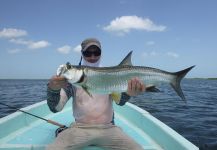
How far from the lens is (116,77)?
4.30m

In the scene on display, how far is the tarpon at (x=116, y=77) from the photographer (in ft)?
13.6

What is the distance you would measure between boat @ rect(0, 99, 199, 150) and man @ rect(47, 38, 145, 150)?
348 millimetres

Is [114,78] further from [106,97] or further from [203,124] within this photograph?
[203,124]

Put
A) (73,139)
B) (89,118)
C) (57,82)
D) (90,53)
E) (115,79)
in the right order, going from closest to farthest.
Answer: (115,79)
(57,82)
(73,139)
(89,118)
(90,53)

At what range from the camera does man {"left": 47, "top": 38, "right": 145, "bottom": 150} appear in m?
4.85

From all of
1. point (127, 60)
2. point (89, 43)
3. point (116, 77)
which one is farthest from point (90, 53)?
point (116, 77)

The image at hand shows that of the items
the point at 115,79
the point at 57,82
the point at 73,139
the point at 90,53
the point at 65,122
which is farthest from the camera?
the point at 65,122

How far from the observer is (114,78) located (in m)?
4.29

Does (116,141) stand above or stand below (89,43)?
below

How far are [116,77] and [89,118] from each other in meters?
1.20

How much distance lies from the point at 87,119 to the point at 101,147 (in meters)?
0.53

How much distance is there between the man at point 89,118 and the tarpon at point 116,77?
400mm

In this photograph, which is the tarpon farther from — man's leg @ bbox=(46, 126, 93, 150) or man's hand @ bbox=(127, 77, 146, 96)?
man's leg @ bbox=(46, 126, 93, 150)

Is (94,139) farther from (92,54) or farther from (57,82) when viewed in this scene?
(92,54)
